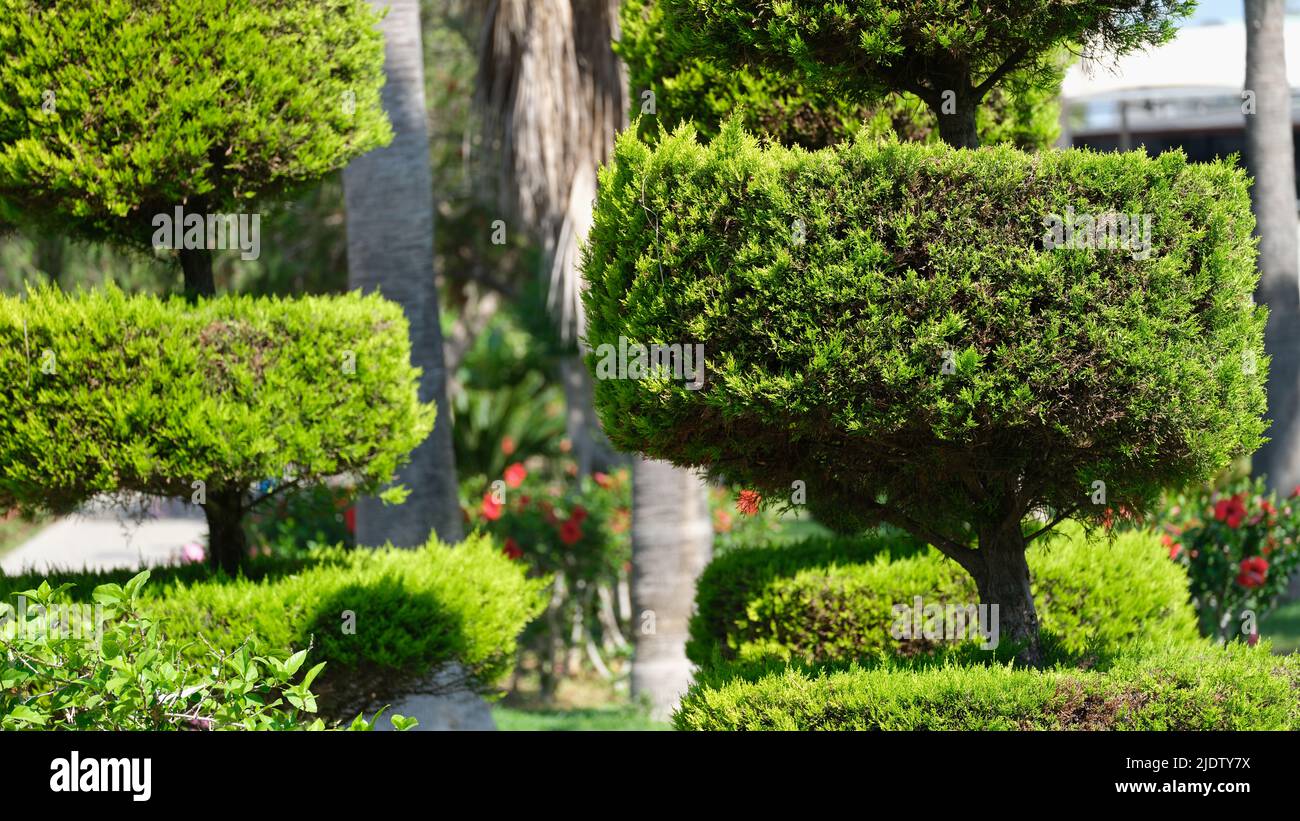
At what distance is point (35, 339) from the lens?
5781 mm

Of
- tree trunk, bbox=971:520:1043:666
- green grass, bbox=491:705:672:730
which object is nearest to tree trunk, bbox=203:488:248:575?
green grass, bbox=491:705:672:730

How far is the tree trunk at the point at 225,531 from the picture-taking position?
→ 662cm

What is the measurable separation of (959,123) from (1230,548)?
509 centimetres

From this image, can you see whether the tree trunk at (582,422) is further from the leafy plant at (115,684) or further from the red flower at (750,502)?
the leafy plant at (115,684)

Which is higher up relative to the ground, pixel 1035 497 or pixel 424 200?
pixel 424 200

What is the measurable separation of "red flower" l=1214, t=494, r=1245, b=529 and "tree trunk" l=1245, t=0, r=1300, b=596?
71.0 inches

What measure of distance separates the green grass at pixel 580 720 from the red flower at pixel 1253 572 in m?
4.30

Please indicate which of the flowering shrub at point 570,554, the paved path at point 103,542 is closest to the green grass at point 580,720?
the flowering shrub at point 570,554

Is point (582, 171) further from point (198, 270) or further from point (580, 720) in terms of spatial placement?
point (580, 720)

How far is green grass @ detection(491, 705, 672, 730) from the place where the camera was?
911cm

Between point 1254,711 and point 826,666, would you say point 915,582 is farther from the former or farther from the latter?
point 1254,711

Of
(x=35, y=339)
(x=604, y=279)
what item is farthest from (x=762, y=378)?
(x=35, y=339)

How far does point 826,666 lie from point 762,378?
1625 millimetres

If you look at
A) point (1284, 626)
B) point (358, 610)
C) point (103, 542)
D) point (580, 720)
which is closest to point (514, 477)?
point (580, 720)
